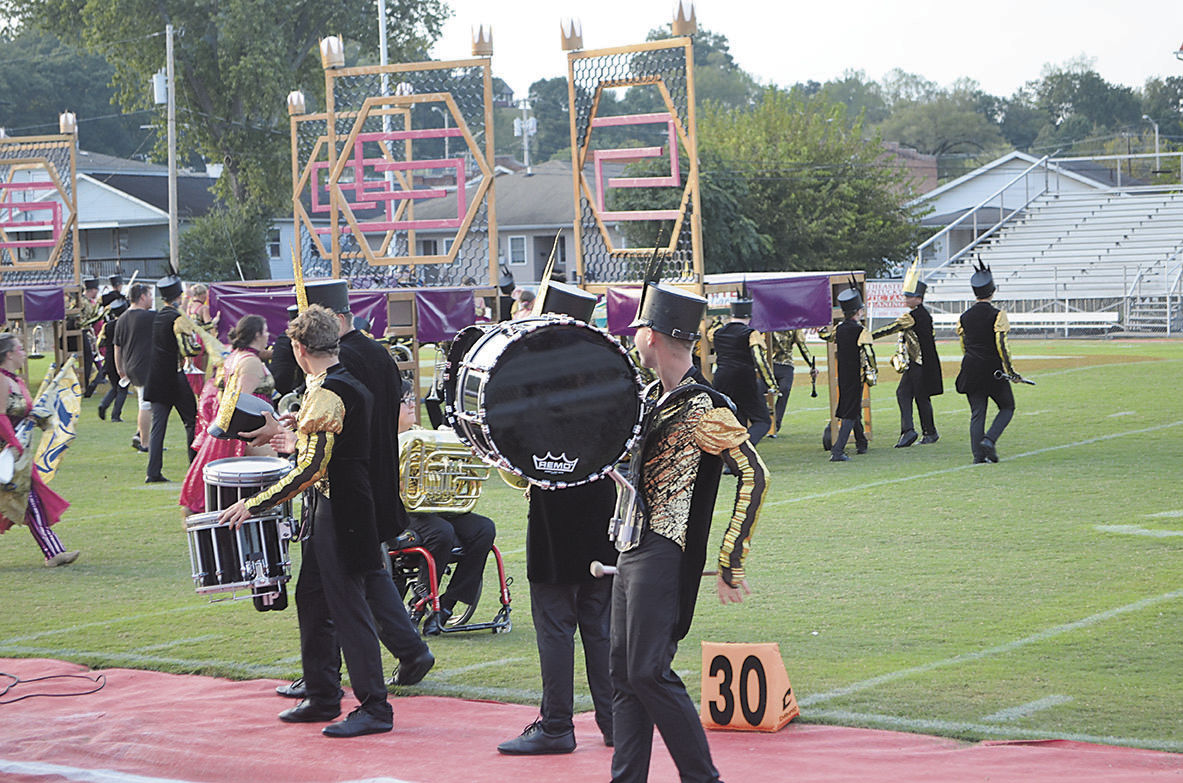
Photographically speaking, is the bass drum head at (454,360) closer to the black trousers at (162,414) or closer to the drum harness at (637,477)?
the drum harness at (637,477)

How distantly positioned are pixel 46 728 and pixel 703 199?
124ft

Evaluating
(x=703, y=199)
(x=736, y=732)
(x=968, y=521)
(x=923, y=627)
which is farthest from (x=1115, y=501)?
(x=703, y=199)

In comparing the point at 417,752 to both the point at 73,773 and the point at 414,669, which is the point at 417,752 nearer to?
the point at 414,669

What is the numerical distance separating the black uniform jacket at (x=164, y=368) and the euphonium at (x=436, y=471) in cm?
720

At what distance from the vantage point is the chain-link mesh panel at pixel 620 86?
1566 cm

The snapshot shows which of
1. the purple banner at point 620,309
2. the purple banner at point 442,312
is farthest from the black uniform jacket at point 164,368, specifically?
the purple banner at point 620,309

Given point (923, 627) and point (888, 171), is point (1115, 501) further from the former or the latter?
point (888, 171)

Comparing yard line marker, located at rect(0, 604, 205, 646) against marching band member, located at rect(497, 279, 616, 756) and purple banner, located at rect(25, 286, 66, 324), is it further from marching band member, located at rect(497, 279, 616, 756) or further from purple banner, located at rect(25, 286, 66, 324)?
purple banner, located at rect(25, 286, 66, 324)

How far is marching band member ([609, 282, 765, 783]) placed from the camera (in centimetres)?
492

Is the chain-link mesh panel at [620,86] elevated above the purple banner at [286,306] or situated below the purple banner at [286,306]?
above

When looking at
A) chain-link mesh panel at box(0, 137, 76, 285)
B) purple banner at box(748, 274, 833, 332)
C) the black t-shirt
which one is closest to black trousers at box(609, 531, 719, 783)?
purple banner at box(748, 274, 833, 332)

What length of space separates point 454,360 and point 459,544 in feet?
8.47

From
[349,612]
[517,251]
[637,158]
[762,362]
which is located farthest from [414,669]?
[517,251]

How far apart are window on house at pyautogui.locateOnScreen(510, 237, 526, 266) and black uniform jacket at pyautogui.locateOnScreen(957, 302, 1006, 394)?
44.0 m
